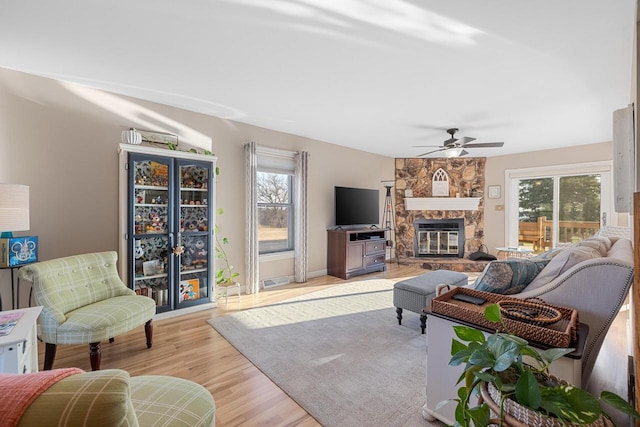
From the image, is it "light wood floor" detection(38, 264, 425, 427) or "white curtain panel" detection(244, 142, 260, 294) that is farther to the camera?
"white curtain panel" detection(244, 142, 260, 294)

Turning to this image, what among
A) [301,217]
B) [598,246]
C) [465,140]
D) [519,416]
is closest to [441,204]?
[465,140]

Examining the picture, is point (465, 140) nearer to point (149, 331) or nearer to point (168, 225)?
point (168, 225)

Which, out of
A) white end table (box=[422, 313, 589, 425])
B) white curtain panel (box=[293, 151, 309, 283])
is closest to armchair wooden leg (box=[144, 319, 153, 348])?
white end table (box=[422, 313, 589, 425])

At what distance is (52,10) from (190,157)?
1.67 m

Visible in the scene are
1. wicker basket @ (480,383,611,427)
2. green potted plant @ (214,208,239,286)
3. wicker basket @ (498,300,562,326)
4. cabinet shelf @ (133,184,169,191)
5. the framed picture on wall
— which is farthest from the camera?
the framed picture on wall

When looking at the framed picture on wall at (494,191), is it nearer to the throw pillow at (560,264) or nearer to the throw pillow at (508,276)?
the throw pillow at (560,264)

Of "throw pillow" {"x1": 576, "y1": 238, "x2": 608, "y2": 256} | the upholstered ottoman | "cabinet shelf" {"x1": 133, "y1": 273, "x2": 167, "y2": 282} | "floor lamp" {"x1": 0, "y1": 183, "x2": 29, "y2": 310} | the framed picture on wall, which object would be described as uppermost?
the framed picture on wall

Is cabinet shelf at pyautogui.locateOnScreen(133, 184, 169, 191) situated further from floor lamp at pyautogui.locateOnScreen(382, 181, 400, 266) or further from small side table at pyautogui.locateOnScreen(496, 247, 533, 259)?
small side table at pyautogui.locateOnScreen(496, 247, 533, 259)

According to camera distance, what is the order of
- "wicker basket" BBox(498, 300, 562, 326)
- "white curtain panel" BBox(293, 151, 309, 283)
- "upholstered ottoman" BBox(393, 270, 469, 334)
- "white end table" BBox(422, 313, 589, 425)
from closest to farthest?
"wicker basket" BBox(498, 300, 562, 326) < "white end table" BBox(422, 313, 589, 425) < "upholstered ottoman" BBox(393, 270, 469, 334) < "white curtain panel" BBox(293, 151, 309, 283)

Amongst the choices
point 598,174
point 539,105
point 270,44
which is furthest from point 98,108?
Result: point 598,174

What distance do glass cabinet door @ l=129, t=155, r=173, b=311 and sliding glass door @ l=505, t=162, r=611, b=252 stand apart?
21.1ft

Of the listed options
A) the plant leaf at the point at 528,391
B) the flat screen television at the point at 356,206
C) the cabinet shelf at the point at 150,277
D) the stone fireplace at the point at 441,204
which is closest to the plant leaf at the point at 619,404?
the plant leaf at the point at 528,391

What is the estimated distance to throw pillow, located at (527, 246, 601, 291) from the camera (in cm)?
179

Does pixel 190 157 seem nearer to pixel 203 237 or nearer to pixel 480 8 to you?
pixel 203 237
